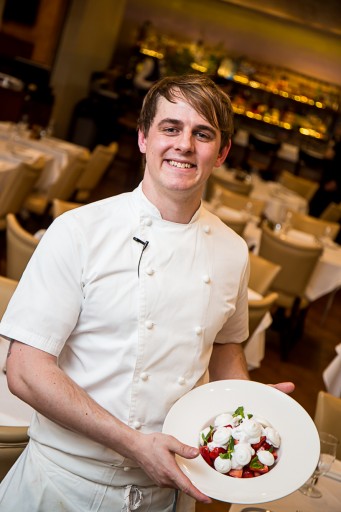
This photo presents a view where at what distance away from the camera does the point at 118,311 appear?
5.43 feet

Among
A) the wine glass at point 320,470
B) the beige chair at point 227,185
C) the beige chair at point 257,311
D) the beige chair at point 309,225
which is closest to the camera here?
the wine glass at point 320,470

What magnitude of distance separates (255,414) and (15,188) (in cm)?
377

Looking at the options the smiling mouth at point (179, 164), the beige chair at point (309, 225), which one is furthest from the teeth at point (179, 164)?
the beige chair at point (309, 225)

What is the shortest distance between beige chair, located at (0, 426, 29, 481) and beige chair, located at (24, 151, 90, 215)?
440 cm

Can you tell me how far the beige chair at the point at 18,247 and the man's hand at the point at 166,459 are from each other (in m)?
2.05

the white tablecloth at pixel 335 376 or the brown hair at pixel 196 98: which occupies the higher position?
the brown hair at pixel 196 98

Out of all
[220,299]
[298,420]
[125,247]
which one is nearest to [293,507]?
[298,420]

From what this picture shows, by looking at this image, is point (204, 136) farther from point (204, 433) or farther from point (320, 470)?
point (320, 470)

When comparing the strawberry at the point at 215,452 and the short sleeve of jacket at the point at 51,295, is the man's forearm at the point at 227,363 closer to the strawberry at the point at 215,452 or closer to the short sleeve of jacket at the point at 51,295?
the strawberry at the point at 215,452

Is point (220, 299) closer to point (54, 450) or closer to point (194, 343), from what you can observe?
point (194, 343)

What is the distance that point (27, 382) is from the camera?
1.56 m

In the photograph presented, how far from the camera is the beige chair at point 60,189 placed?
20.4 feet

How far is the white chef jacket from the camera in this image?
160cm

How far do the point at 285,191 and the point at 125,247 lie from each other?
7.31m
